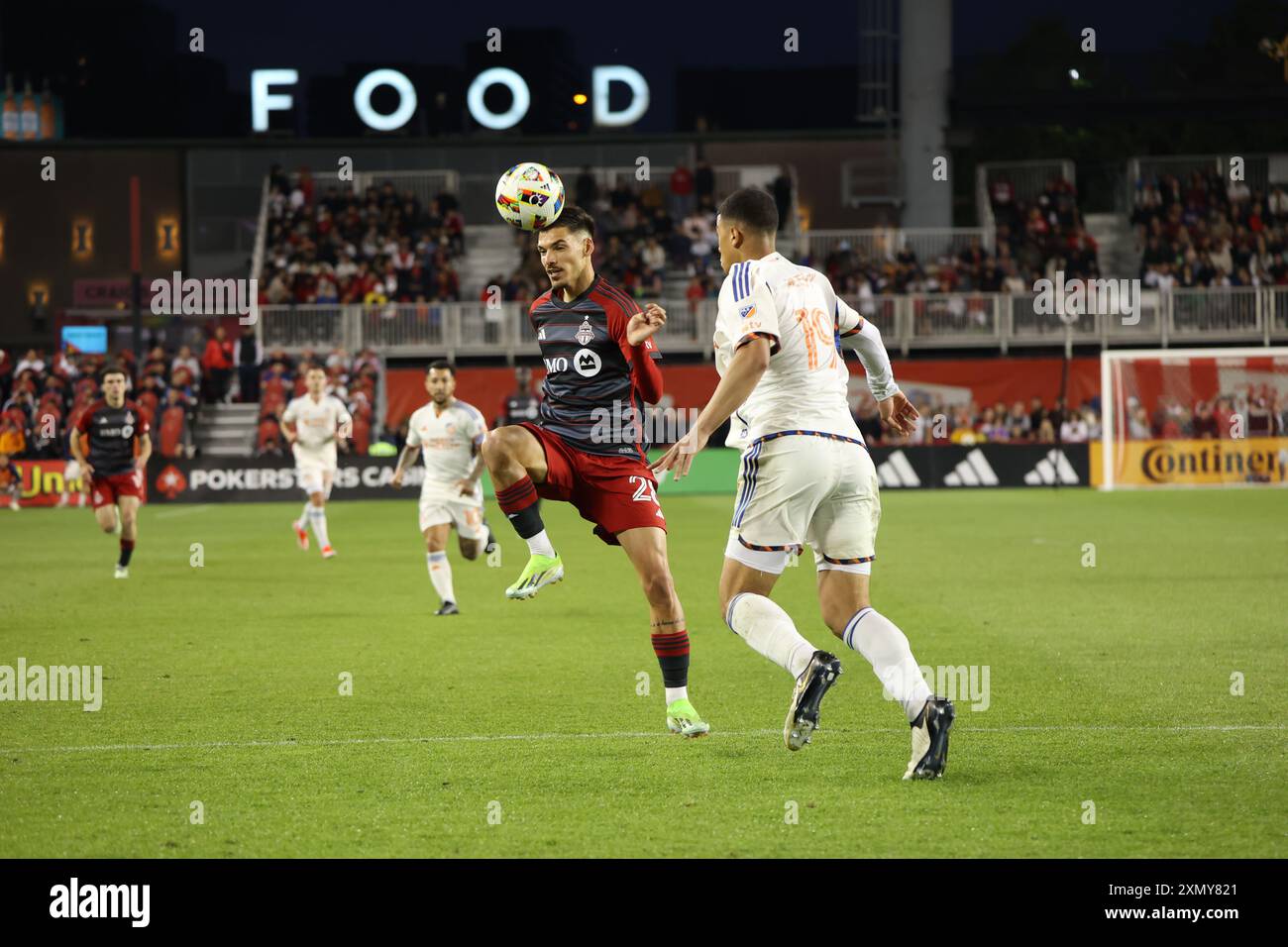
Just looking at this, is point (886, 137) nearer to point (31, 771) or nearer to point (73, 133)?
point (73, 133)

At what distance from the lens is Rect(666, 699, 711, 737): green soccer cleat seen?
24.2 feet

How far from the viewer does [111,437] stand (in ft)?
57.2

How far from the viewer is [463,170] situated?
4725cm

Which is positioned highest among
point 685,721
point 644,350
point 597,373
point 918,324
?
point 918,324

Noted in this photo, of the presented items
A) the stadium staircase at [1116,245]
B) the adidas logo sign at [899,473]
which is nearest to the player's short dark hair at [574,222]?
the adidas logo sign at [899,473]

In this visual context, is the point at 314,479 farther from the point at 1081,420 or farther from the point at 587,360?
the point at 1081,420

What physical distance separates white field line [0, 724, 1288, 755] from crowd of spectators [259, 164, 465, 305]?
1222 inches

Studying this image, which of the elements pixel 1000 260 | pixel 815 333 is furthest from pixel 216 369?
pixel 815 333

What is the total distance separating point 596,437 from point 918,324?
102 feet

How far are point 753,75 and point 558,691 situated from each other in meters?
47.8

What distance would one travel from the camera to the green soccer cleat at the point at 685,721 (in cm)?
737

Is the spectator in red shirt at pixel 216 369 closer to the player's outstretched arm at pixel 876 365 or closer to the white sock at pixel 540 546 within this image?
the white sock at pixel 540 546

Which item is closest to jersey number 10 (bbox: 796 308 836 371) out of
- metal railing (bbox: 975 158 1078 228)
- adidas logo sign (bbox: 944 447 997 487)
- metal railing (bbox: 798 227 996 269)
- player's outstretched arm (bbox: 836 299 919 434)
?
player's outstretched arm (bbox: 836 299 919 434)

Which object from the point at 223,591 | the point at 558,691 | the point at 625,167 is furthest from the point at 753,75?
the point at 558,691
